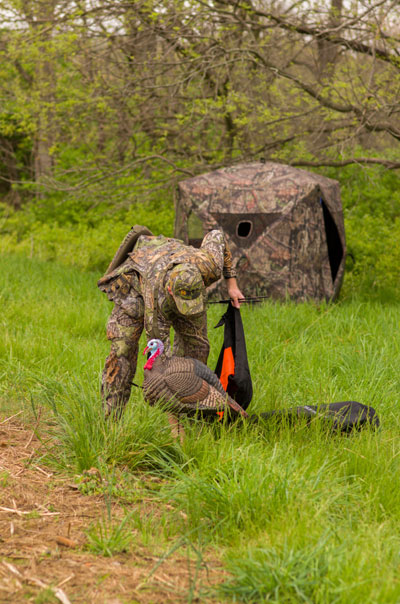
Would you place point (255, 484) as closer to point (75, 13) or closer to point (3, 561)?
point (3, 561)

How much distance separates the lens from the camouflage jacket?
4.17 m

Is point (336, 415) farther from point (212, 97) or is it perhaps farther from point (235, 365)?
point (212, 97)

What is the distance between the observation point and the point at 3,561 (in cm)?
302

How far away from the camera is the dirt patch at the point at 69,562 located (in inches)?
109

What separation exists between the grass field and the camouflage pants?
183mm

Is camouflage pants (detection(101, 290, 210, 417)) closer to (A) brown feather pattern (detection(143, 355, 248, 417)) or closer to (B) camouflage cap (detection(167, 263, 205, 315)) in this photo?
(A) brown feather pattern (detection(143, 355, 248, 417))

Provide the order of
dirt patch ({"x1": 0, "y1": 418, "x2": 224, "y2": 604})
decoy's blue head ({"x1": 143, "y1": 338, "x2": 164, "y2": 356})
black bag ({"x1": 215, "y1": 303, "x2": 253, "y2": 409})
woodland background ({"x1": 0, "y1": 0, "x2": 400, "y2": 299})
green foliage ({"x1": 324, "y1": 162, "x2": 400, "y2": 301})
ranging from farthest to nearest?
green foliage ({"x1": 324, "y1": 162, "x2": 400, "y2": 301})
woodland background ({"x1": 0, "y1": 0, "x2": 400, "y2": 299})
black bag ({"x1": 215, "y1": 303, "x2": 253, "y2": 409})
decoy's blue head ({"x1": 143, "y1": 338, "x2": 164, "y2": 356})
dirt patch ({"x1": 0, "y1": 418, "x2": 224, "y2": 604})

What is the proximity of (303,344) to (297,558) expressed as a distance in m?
4.12

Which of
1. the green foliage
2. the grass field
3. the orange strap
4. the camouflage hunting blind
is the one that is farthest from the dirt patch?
the green foliage

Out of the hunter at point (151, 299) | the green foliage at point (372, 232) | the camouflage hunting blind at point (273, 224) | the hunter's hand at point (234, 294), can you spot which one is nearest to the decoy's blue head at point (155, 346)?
the hunter at point (151, 299)

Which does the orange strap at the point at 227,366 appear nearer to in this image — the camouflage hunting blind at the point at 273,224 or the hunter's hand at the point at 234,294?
the hunter's hand at the point at 234,294

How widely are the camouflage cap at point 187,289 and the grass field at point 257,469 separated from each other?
759 mm

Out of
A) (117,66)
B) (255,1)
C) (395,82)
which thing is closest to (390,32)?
(395,82)

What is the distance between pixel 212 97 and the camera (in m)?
11.4
